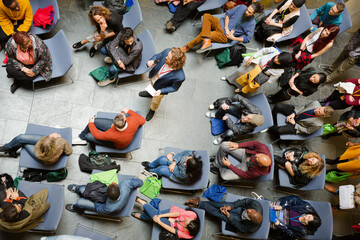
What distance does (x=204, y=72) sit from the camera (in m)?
5.25

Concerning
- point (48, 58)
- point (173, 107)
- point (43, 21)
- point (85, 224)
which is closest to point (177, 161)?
point (173, 107)

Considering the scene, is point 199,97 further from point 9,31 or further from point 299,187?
point 9,31

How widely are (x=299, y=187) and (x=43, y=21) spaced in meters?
4.64

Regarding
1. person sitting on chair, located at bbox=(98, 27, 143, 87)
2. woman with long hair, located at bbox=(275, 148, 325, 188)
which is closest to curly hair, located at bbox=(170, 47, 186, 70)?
person sitting on chair, located at bbox=(98, 27, 143, 87)

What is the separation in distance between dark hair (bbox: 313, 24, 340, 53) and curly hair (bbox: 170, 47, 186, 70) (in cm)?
246

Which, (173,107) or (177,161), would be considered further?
(173,107)

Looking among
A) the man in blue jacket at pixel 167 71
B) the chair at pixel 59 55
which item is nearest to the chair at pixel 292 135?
the man in blue jacket at pixel 167 71

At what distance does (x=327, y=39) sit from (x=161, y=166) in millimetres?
3371

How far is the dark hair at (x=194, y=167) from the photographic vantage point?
3.63 m

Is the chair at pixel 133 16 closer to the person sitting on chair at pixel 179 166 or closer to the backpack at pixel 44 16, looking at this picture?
→ the backpack at pixel 44 16

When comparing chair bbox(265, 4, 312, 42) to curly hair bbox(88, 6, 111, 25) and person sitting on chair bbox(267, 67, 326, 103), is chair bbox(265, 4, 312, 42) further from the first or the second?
curly hair bbox(88, 6, 111, 25)

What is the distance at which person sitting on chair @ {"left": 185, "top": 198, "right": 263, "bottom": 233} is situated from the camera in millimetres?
3570

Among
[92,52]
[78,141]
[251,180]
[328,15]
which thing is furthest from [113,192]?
[328,15]

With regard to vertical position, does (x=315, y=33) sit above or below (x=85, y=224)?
above
